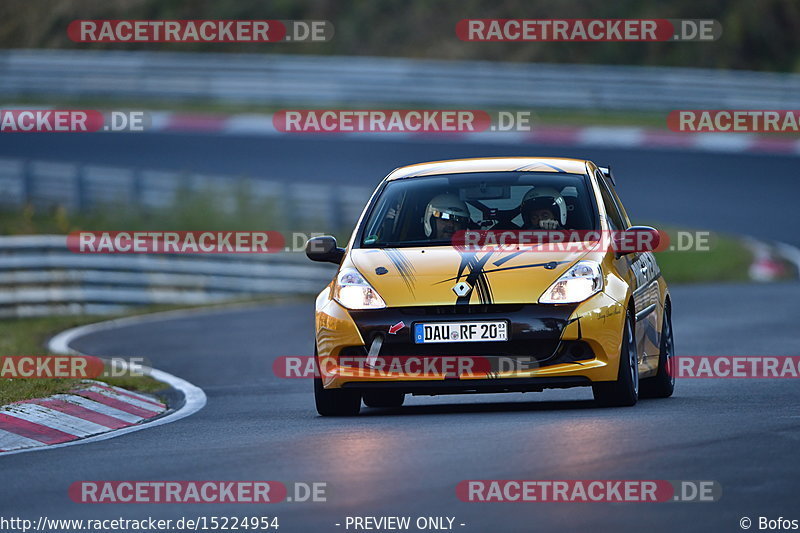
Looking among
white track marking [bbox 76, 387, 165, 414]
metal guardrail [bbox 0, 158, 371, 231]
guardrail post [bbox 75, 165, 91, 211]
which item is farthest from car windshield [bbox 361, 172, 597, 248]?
guardrail post [bbox 75, 165, 91, 211]

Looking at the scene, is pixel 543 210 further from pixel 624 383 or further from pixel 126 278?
pixel 126 278

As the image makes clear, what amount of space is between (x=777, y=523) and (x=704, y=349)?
957 cm

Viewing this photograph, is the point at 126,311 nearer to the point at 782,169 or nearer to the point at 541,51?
the point at 782,169

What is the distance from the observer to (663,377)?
11750 mm

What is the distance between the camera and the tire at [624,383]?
10.3m

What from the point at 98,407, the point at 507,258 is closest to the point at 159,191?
the point at 98,407

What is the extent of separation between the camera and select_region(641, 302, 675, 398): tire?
11742 millimetres

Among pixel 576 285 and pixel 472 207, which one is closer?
pixel 576 285

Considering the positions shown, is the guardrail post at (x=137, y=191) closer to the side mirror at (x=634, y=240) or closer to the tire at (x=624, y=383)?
the side mirror at (x=634, y=240)

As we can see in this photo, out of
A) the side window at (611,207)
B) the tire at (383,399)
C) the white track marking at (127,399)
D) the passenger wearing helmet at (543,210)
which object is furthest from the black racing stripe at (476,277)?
the white track marking at (127,399)

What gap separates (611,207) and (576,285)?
1410 millimetres

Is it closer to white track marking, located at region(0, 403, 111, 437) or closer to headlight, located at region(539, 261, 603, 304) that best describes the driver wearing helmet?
headlight, located at region(539, 261, 603, 304)

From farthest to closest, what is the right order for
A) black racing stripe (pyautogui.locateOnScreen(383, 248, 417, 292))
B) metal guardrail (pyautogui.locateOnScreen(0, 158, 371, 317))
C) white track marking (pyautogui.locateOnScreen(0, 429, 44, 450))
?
metal guardrail (pyautogui.locateOnScreen(0, 158, 371, 317))
black racing stripe (pyautogui.locateOnScreen(383, 248, 417, 292))
white track marking (pyautogui.locateOnScreen(0, 429, 44, 450))

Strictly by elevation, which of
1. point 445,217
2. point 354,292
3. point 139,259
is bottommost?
point 354,292
